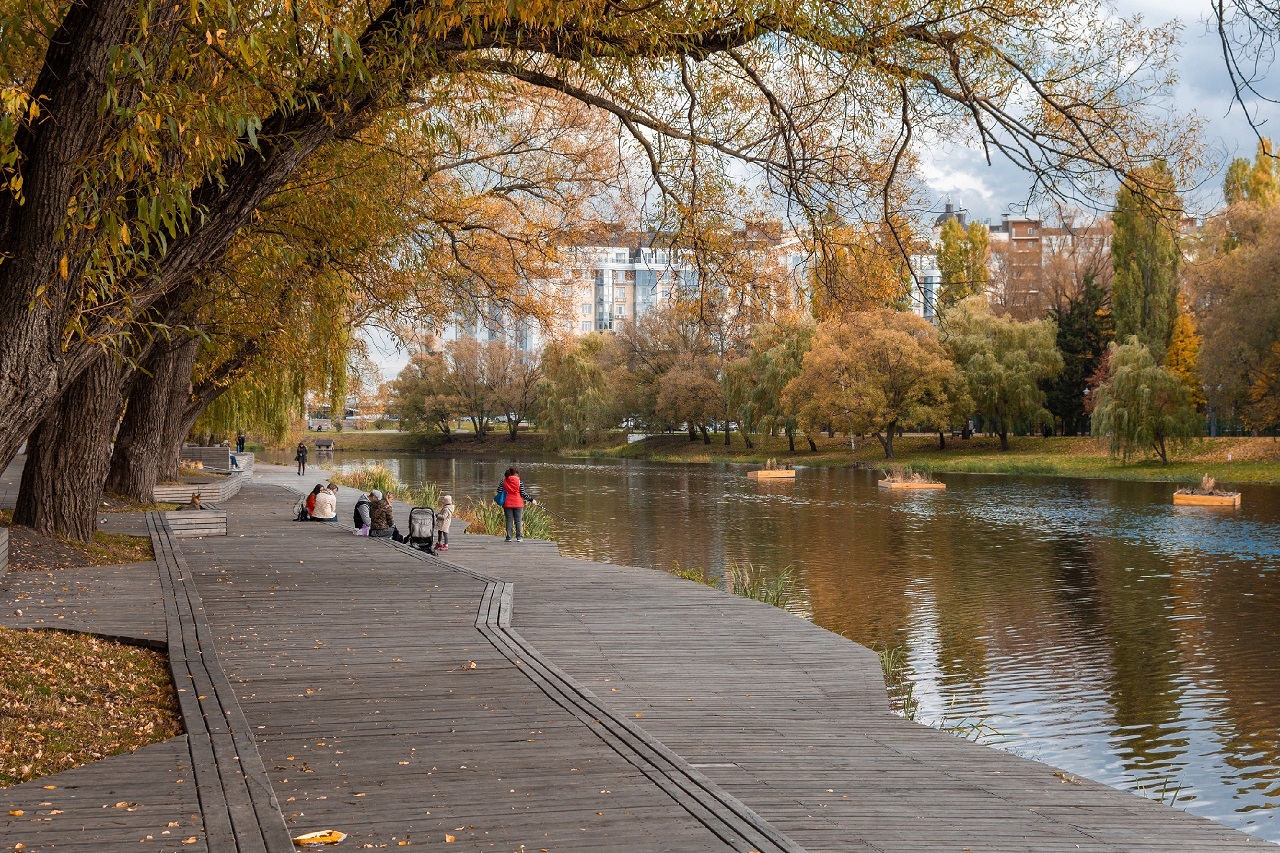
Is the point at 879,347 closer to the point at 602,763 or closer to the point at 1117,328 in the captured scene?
the point at 1117,328

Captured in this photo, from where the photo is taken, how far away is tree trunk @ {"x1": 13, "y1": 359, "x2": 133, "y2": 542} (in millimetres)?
13258

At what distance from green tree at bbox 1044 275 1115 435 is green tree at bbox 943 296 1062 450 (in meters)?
0.91

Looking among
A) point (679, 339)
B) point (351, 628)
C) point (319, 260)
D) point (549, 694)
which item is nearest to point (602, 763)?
point (549, 694)

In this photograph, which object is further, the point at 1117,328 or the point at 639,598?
the point at 1117,328

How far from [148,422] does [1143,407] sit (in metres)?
33.7

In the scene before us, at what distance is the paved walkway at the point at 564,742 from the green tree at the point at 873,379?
39010 mm

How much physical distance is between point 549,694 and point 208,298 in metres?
8.87

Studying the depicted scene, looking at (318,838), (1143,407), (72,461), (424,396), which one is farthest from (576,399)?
(318,838)

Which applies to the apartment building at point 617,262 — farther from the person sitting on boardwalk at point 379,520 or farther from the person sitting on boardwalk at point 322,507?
the person sitting on boardwalk at point 322,507

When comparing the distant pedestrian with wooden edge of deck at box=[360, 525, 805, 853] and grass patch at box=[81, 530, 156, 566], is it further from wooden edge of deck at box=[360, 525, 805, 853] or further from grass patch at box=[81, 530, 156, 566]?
wooden edge of deck at box=[360, 525, 805, 853]

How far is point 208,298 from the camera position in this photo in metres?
13.7

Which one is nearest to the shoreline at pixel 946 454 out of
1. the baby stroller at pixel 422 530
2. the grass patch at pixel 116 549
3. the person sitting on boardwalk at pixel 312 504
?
the person sitting on boardwalk at pixel 312 504

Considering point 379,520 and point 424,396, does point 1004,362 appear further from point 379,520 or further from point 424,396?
point 424,396

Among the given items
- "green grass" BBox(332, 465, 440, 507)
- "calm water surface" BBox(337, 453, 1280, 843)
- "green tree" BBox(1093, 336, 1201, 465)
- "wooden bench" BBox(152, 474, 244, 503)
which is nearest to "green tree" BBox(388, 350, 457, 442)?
"green grass" BBox(332, 465, 440, 507)
